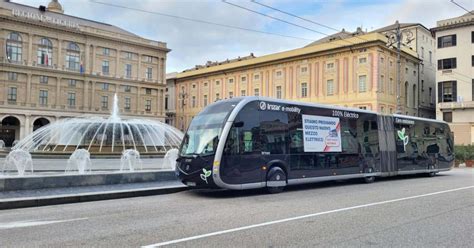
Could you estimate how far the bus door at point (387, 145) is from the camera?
18.6 metres

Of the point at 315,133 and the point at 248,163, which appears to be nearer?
the point at 248,163

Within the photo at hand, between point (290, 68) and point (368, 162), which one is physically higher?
point (290, 68)

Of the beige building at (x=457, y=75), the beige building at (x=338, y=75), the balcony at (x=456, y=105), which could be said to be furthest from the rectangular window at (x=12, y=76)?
the balcony at (x=456, y=105)

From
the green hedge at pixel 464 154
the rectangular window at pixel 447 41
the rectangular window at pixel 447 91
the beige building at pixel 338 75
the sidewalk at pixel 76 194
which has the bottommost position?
the sidewalk at pixel 76 194

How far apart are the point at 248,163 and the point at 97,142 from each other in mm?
21036

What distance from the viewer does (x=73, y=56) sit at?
78000mm

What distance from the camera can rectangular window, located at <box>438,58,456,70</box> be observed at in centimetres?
5394

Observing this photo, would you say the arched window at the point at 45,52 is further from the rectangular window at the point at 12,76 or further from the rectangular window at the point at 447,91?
the rectangular window at the point at 447,91

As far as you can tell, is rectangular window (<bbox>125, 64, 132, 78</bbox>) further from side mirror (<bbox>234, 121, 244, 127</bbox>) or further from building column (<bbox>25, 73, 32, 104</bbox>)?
side mirror (<bbox>234, 121, 244, 127</bbox>)

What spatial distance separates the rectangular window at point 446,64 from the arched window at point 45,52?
6533 centimetres

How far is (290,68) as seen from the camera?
218 ft

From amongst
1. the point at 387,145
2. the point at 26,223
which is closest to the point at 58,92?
the point at 387,145

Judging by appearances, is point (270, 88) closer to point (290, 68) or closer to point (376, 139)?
point (290, 68)

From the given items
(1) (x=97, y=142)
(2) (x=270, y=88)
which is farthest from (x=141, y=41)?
(1) (x=97, y=142)
